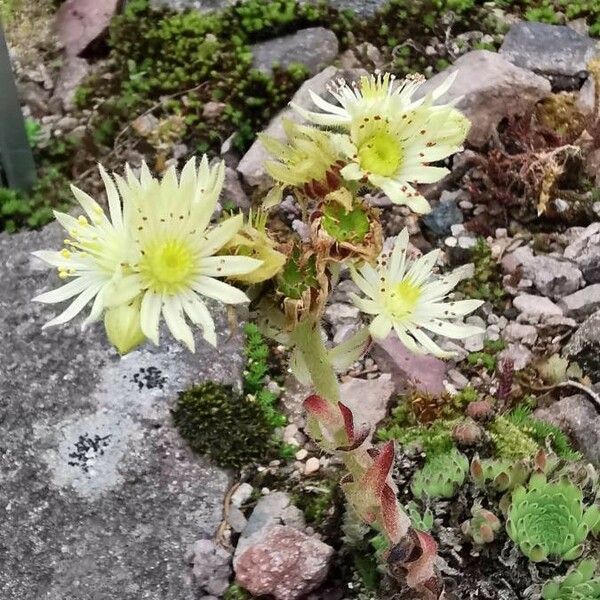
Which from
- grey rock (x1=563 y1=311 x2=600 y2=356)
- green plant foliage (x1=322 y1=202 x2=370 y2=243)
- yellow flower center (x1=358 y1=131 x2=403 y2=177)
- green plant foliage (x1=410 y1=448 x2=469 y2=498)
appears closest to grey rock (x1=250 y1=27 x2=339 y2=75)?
grey rock (x1=563 y1=311 x2=600 y2=356)

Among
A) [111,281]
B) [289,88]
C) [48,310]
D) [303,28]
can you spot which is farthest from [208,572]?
[303,28]

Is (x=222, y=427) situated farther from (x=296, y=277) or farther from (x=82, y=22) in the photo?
(x=82, y=22)

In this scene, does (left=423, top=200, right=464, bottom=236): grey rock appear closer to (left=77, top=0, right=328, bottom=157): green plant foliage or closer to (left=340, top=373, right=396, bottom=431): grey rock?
(left=340, top=373, right=396, bottom=431): grey rock

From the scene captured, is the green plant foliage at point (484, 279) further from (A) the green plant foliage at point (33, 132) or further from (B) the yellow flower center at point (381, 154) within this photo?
(A) the green plant foliage at point (33, 132)

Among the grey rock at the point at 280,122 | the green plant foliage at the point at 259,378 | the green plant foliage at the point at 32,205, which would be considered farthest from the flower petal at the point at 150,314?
the green plant foliage at the point at 32,205

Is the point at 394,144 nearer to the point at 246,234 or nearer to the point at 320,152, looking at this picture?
the point at 320,152

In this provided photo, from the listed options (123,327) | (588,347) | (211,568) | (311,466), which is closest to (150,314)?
(123,327)
